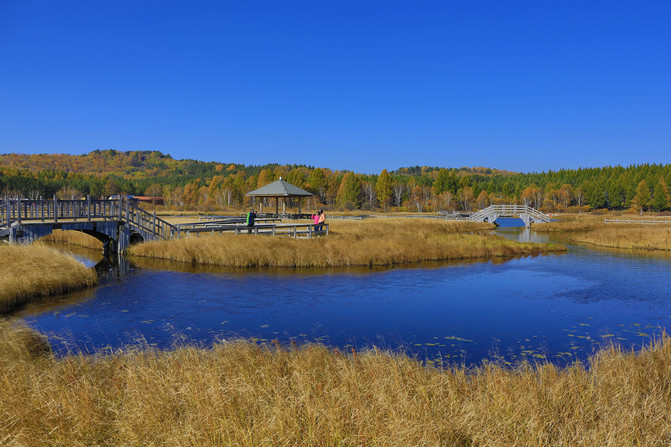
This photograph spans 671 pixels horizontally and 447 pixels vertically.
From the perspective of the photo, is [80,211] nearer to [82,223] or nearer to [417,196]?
[82,223]

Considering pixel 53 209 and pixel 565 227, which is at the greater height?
pixel 53 209

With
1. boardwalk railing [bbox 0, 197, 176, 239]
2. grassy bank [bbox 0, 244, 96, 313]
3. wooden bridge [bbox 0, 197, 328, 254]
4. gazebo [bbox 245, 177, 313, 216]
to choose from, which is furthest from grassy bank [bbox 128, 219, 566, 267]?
gazebo [bbox 245, 177, 313, 216]

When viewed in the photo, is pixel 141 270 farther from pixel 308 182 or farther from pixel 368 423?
pixel 308 182

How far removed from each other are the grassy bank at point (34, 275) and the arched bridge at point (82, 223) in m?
4.49

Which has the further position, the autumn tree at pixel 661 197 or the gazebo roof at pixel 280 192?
the autumn tree at pixel 661 197

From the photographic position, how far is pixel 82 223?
28.9 meters

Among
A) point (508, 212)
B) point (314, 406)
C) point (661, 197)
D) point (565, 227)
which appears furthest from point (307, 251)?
point (661, 197)

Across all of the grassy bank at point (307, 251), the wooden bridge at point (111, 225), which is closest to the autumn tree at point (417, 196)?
the grassy bank at point (307, 251)

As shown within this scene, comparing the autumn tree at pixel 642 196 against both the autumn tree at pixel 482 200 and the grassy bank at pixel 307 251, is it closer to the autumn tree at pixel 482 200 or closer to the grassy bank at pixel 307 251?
the autumn tree at pixel 482 200

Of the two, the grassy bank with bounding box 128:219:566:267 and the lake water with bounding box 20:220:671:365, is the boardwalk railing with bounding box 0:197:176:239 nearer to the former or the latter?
the grassy bank with bounding box 128:219:566:267

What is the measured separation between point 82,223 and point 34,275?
1142 cm

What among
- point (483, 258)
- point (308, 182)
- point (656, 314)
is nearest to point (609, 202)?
point (308, 182)

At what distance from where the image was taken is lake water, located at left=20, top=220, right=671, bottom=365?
12.7m

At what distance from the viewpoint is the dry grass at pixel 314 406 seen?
5.52 metres
